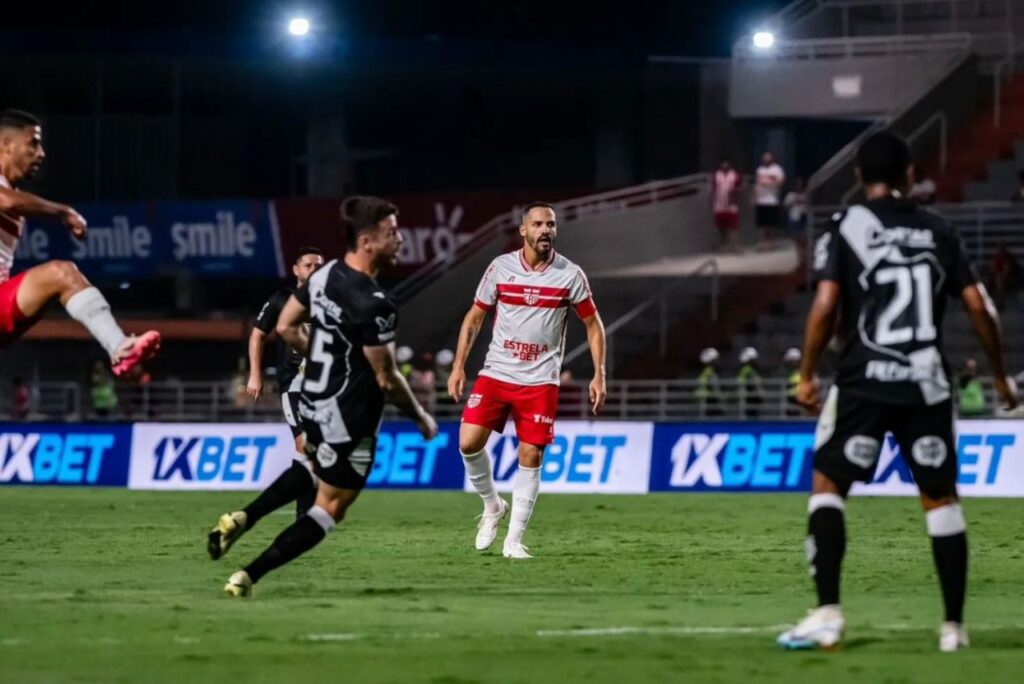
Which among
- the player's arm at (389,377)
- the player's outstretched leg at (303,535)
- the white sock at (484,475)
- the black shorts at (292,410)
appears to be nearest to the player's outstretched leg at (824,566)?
the player's arm at (389,377)

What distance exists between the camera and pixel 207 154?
60938mm

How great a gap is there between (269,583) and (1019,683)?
5.97 m

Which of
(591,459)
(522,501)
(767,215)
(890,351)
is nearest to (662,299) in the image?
(767,215)

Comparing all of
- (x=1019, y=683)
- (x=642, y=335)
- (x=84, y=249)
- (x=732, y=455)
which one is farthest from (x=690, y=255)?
(x=1019, y=683)

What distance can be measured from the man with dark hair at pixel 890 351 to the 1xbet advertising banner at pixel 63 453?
23.3 metres

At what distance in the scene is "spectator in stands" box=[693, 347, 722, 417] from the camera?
36438 mm

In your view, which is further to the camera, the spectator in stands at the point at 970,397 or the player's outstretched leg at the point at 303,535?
the spectator in stands at the point at 970,397

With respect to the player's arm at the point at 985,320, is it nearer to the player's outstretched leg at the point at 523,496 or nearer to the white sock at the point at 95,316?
the white sock at the point at 95,316

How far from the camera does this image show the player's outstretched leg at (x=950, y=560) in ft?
33.9

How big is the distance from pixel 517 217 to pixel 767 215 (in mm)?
5074

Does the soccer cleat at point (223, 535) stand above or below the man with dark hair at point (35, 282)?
below

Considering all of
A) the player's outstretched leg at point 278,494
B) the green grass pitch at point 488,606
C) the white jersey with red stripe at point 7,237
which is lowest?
the green grass pitch at point 488,606

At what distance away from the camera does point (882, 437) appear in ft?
34.2

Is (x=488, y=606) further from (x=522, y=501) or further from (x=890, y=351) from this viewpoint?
(x=522, y=501)
